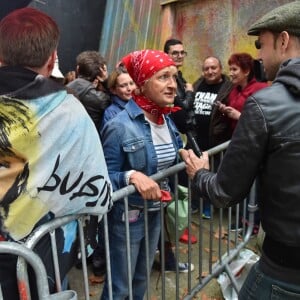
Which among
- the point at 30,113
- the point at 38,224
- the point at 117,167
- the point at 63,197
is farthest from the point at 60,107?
the point at 117,167

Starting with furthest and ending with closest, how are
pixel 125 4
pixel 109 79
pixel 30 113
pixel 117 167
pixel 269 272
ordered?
pixel 125 4
pixel 109 79
pixel 117 167
pixel 269 272
pixel 30 113

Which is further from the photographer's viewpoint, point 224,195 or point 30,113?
point 224,195

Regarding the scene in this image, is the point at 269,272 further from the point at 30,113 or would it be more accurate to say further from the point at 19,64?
the point at 19,64

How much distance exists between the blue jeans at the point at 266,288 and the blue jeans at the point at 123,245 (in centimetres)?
83

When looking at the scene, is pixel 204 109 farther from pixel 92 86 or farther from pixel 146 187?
pixel 146 187

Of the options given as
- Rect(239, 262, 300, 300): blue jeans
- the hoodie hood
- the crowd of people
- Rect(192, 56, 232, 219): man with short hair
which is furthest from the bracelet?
Rect(192, 56, 232, 219): man with short hair

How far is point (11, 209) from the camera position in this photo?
146 cm

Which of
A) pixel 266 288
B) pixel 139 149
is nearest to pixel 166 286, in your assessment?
pixel 139 149

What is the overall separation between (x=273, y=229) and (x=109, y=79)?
2745mm

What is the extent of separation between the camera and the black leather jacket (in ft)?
4.88

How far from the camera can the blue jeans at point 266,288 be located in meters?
1.67

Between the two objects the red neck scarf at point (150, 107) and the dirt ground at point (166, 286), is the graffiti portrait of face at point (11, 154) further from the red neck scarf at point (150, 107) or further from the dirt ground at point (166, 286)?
the dirt ground at point (166, 286)

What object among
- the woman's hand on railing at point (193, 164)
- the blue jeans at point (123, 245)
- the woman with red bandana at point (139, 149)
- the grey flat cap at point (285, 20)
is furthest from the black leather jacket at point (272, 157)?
the blue jeans at point (123, 245)

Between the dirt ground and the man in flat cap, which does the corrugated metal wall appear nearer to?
the dirt ground
